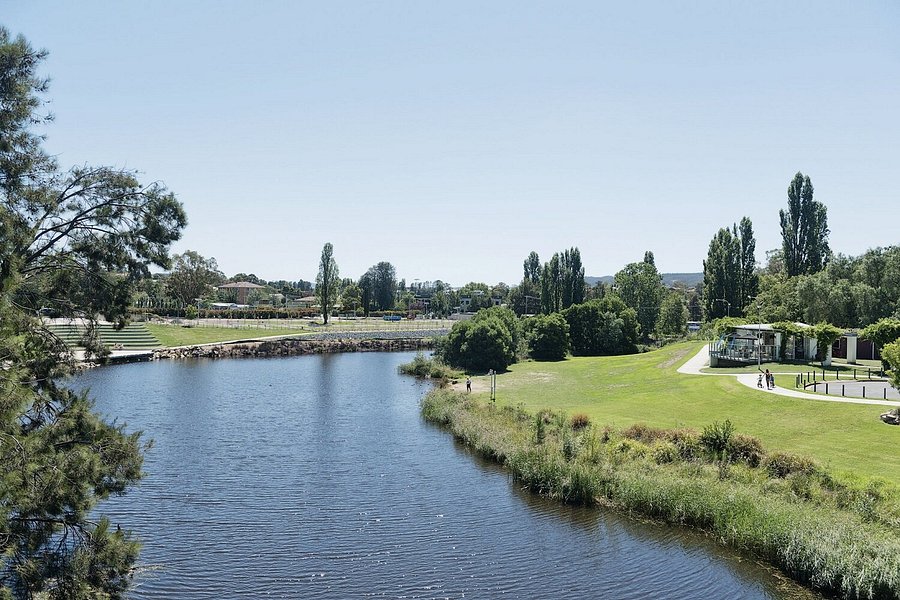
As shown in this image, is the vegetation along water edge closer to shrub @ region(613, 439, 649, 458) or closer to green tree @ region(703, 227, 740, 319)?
shrub @ region(613, 439, 649, 458)

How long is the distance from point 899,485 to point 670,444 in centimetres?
831

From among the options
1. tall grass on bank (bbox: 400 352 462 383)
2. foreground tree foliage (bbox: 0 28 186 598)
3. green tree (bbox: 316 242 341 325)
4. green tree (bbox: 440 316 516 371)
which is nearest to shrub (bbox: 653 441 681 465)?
foreground tree foliage (bbox: 0 28 186 598)

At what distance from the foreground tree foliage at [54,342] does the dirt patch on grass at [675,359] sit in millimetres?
47554

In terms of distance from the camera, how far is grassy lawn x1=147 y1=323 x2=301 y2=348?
92688 mm

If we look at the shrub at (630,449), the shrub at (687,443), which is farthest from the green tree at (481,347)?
the shrub at (687,443)

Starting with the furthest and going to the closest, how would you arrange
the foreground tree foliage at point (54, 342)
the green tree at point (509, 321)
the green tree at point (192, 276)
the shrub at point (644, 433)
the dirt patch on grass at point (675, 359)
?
the green tree at point (192, 276) → the green tree at point (509, 321) → the dirt patch on grass at point (675, 359) → the shrub at point (644, 433) → the foreground tree foliage at point (54, 342)

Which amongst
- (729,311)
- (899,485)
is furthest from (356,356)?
(899,485)

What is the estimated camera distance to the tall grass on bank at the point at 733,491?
60.8 ft

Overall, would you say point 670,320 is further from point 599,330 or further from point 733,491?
point 733,491

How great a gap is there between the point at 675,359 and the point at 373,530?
44233mm

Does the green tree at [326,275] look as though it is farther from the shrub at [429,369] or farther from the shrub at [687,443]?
the shrub at [687,443]

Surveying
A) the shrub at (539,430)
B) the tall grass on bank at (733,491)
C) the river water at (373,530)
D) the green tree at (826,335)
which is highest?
the green tree at (826,335)

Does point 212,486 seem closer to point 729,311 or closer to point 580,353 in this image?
point 580,353

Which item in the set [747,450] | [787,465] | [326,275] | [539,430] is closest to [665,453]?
[747,450]
